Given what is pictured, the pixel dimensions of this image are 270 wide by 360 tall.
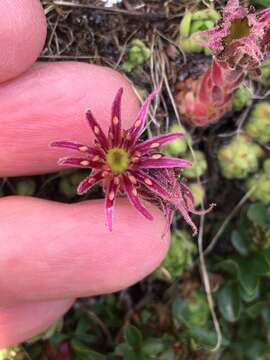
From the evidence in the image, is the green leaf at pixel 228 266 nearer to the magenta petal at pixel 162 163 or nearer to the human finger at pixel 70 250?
the human finger at pixel 70 250

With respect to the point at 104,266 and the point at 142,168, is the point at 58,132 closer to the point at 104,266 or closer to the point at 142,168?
the point at 142,168

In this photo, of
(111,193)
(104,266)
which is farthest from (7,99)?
(104,266)

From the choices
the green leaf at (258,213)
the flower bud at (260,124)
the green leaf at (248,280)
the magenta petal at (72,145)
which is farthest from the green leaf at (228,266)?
the magenta petal at (72,145)

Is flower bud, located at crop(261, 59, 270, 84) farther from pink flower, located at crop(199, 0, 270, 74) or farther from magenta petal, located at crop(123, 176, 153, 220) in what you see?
magenta petal, located at crop(123, 176, 153, 220)

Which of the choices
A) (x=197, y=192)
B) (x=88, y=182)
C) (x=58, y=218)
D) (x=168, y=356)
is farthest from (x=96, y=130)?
(x=168, y=356)

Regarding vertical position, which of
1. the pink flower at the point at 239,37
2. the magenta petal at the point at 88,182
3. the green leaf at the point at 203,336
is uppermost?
the pink flower at the point at 239,37
